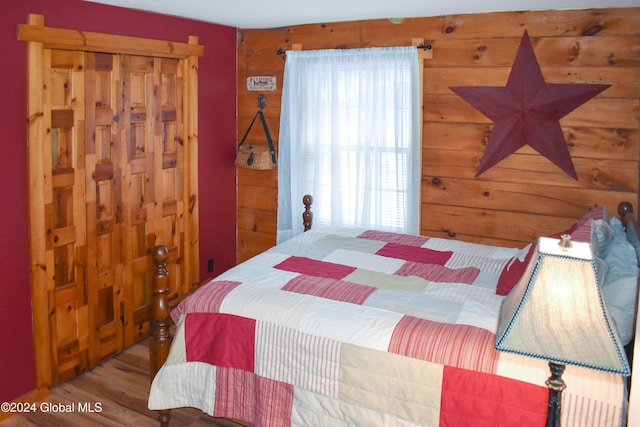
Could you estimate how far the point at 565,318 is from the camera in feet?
5.31

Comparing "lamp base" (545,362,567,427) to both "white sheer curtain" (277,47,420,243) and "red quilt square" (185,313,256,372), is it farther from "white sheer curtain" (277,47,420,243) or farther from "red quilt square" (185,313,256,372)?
"white sheer curtain" (277,47,420,243)

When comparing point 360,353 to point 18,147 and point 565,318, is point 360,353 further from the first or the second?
point 18,147

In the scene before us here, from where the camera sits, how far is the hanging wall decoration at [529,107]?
358cm

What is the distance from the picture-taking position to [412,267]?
3.07 m

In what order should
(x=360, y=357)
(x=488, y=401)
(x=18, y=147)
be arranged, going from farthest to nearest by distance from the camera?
(x=18, y=147) → (x=360, y=357) → (x=488, y=401)

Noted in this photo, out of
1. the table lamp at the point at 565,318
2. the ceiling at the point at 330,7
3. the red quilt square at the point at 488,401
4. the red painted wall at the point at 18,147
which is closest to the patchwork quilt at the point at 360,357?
the red quilt square at the point at 488,401

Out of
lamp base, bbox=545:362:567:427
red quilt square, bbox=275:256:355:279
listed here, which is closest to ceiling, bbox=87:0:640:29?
red quilt square, bbox=275:256:355:279

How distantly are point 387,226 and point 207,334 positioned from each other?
1.95 m

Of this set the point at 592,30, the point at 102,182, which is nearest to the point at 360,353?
the point at 102,182

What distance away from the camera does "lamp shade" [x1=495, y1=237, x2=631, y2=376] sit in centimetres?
159

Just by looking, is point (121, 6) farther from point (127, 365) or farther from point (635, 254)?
point (635, 254)

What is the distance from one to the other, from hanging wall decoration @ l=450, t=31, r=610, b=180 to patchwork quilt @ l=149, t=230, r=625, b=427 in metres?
1.11

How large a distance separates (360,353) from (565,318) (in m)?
0.87

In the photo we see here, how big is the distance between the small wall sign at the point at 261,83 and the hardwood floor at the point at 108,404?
7.19 ft
